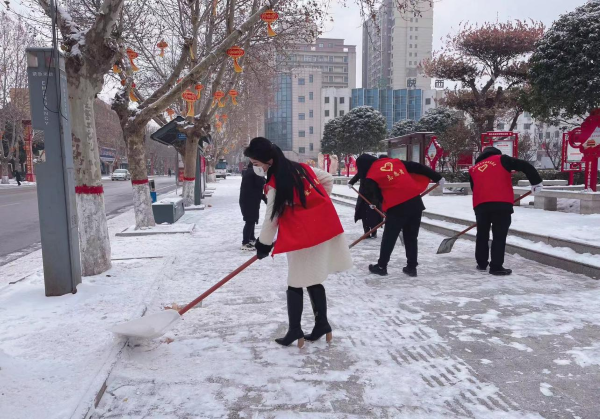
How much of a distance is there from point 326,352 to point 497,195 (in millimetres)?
3388

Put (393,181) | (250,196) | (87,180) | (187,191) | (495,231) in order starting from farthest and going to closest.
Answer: (187,191)
(250,196)
(495,231)
(393,181)
(87,180)

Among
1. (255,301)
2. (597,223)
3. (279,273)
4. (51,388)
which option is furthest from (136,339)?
(597,223)

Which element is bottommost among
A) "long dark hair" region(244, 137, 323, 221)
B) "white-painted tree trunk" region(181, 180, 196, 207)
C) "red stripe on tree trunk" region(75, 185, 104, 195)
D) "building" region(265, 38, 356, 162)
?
"white-painted tree trunk" region(181, 180, 196, 207)

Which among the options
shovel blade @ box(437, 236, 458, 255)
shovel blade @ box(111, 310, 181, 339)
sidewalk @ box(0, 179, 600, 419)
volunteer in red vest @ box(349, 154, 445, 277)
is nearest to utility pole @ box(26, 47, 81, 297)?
sidewalk @ box(0, 179, 600, 419)

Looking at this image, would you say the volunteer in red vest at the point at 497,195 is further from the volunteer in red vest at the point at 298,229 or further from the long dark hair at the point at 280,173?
the long dark hair at the point at 280,173

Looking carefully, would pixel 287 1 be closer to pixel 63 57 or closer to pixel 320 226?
pixel 63 57

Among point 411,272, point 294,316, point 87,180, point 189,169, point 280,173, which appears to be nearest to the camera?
point 280,173

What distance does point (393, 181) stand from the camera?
5.51 m

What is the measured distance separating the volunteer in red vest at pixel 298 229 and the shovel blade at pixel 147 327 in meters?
0.88

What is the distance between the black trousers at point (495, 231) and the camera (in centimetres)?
558

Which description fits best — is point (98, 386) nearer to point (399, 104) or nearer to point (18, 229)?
point (18, 229)

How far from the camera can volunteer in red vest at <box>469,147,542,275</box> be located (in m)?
5.52

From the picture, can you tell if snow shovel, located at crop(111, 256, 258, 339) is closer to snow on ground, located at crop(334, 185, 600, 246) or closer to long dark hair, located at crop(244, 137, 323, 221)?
long dark hair, located at crop(244, 137, 323, 221)

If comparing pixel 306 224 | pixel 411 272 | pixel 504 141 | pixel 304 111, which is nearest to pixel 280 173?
pixel 306 224
